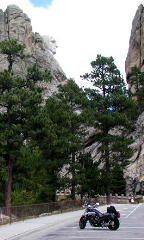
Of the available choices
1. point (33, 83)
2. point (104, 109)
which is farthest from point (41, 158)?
point (104, 109)

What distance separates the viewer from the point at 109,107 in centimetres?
5938

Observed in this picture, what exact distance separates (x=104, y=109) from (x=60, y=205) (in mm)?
22614

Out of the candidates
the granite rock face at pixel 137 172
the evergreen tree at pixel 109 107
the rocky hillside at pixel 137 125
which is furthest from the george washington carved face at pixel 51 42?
the evergreen tree at pixel 109 107

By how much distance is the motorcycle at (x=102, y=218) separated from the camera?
22.2 meters

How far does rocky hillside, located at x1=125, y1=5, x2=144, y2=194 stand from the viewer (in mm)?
72062

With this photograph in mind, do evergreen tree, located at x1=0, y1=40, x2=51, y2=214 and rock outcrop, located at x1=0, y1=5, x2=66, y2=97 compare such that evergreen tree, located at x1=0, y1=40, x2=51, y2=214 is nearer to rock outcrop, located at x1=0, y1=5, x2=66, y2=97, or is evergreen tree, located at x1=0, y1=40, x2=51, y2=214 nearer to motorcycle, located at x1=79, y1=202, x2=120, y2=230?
motorcycle, located at x1=79, y1=202, x2=120, y2=230

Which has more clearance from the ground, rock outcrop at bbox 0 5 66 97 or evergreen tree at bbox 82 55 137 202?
rock outcrop at bbox 0 5 66 97

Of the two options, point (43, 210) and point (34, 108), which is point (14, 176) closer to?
point (43, 210)

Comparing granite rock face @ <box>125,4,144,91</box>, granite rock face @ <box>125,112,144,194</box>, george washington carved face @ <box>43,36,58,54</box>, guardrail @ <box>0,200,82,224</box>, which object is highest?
george washington carved face @ <box>43,36,58,54</box>

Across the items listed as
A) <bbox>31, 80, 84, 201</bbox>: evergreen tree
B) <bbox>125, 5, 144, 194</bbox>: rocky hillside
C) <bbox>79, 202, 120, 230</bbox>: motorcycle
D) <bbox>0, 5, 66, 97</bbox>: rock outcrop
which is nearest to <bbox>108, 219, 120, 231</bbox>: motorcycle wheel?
<bbox>79, 202, 120, 230</bbox>: motorcycle

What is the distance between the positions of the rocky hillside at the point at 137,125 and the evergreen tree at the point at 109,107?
13.7 metres

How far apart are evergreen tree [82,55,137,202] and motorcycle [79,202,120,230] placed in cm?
3273

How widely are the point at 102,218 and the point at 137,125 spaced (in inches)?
2612

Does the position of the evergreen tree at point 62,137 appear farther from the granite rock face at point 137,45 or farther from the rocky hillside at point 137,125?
the granite rock face at point 137,45
